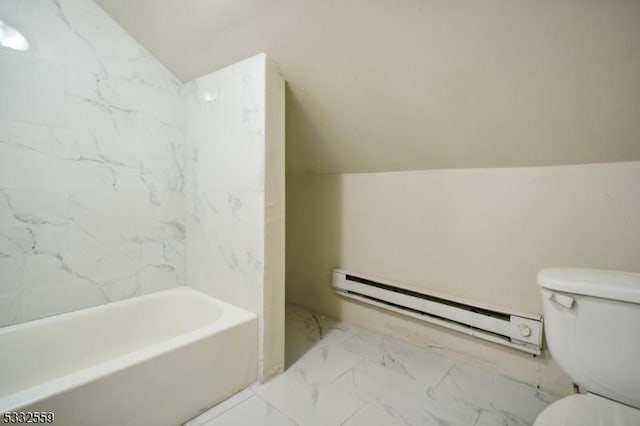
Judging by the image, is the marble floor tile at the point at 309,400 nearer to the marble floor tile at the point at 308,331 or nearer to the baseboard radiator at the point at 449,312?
the marble floor tile at the point at 308,331

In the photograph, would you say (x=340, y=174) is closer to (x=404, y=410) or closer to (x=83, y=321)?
(x=404, y=410)

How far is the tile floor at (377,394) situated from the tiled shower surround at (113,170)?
0.46m

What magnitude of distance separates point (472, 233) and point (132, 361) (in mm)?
1711

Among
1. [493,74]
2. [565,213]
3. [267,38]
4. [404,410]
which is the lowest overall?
[404,410]

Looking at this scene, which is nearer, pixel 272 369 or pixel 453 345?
pixel 272 369

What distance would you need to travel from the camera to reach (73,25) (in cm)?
149

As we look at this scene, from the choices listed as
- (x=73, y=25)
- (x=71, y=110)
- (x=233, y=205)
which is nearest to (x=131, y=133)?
(x=71, y=110)

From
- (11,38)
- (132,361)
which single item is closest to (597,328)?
(132,361)

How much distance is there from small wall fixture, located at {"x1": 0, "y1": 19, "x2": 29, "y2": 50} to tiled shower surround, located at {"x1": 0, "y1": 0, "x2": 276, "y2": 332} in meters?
0.02

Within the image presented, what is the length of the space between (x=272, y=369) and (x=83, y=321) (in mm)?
1003

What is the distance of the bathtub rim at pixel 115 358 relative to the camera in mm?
904

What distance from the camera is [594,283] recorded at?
0.97 meters

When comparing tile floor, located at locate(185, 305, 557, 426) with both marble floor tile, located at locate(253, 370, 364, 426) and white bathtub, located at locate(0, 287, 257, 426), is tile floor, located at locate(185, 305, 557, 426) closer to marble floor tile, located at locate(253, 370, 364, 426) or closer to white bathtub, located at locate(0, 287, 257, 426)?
marble floor tile, located at locate(253, 370, 364, 426)

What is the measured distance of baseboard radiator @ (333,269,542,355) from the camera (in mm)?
1421
